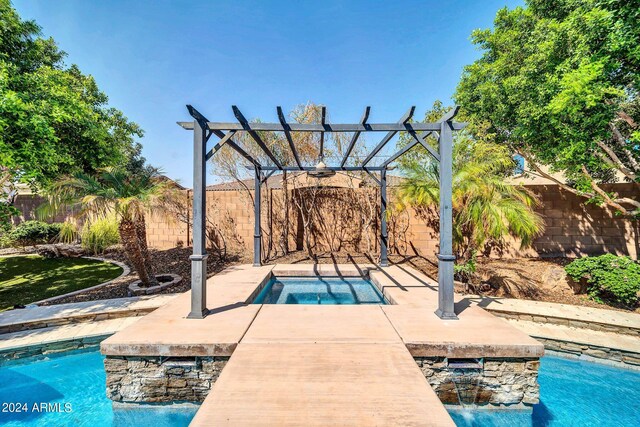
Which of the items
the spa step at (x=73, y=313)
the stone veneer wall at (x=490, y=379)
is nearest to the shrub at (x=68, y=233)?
the spa step at (x=73, y=313)

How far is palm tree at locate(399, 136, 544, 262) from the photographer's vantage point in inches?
195

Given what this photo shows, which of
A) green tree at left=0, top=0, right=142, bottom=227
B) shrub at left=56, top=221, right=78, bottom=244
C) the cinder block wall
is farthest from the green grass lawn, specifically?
green tree at left=0, top=0, right=142, bottom=227

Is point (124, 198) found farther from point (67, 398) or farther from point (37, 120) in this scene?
point (67, 398)

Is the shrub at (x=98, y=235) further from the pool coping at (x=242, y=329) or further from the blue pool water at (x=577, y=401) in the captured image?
the blue pool water at (x=577, y=401)

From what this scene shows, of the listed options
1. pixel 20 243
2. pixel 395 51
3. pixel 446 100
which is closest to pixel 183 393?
pixel 395 51

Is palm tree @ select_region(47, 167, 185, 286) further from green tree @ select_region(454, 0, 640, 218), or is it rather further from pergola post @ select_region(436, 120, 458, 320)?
green tree @ select_region(454, 0, 640, 218)

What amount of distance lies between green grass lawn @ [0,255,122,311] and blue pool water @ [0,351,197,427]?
2.47 m

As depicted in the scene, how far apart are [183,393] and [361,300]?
3.31m

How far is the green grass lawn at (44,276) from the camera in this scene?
566cm

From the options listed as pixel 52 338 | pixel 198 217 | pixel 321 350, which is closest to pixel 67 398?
pixel 52 338

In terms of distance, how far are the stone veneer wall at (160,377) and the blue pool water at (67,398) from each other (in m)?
0.15

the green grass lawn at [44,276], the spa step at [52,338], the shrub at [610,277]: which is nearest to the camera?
the spa step at [52,338]

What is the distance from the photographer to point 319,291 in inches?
229

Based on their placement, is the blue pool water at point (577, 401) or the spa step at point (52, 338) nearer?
the blue pool water at point (577, 401)
